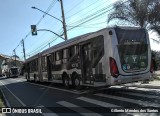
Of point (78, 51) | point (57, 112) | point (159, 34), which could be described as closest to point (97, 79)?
point (78, 51)

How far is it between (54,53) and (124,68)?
9801 millimetres

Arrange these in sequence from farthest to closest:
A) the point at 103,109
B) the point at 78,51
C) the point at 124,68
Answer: the point at 78,51
the point at 124,68
the point at 103,109

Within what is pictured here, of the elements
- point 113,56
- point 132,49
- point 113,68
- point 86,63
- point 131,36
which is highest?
point 131,36

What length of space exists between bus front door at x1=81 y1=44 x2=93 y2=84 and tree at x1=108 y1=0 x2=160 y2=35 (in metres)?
11.0

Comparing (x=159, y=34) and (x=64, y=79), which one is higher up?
(x=159, y=34)

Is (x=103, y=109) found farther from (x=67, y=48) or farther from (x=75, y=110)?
(x=67, y=48)

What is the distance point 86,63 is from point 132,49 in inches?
122

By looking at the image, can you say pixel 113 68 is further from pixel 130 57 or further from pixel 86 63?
pixel 86 63

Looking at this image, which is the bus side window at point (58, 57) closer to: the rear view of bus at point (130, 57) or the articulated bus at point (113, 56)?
the articulated bus at point (113, 56)

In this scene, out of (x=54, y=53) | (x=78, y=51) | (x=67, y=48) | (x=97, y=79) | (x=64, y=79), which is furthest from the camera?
(x=54, y=53)

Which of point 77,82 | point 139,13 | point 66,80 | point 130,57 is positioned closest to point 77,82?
point 77,82

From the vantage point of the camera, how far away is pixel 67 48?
20.2 meters

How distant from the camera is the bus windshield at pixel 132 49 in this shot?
48.1 ft

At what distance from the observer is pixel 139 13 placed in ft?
88.8
